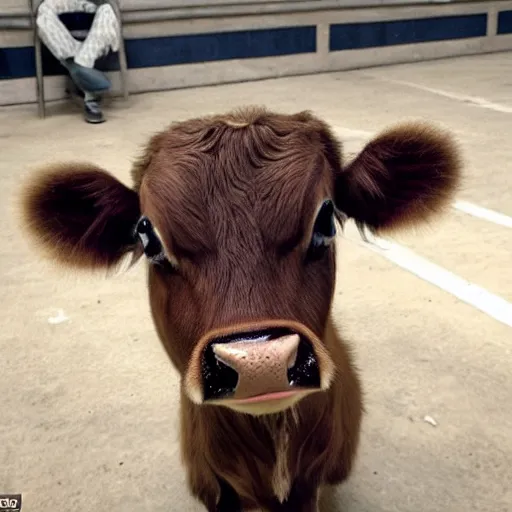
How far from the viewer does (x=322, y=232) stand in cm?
128

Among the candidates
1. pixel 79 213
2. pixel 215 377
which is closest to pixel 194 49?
pixel 79 213

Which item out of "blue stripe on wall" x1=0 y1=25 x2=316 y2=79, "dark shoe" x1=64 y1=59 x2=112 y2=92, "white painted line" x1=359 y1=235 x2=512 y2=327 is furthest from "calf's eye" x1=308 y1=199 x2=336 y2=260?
"blue stripe on wall" x1=0 y1=25 x2=316 y2=79

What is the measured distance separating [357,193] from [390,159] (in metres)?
0.10

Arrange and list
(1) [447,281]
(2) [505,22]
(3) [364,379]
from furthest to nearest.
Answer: (2) [505,22] → (1) [447,281] → (3) [364,379]

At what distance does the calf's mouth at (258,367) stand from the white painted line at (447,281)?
1560mm

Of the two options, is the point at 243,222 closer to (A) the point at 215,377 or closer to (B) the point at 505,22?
(A) the point at 215,377

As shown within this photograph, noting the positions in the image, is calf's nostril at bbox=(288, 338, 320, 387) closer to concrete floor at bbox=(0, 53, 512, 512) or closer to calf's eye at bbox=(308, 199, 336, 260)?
calf's eye at bbox=(308, 199, 336, 260)

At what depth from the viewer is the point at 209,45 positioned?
23.4 feet

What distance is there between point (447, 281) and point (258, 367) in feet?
6.68

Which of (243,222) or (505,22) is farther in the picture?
(505,22)

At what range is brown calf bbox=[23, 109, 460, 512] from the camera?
1.07 metres

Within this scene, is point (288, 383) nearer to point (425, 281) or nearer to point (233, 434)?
point (233, 434)

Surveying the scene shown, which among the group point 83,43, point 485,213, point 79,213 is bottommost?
point 485,213

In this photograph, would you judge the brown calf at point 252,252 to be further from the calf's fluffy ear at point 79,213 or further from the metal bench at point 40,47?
the metal bench at point 40,47
